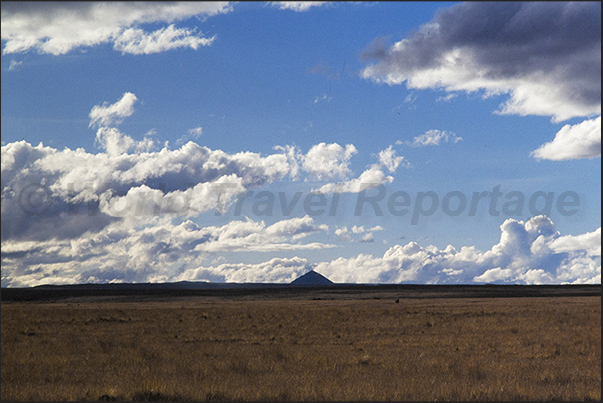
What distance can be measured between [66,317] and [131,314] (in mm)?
5068

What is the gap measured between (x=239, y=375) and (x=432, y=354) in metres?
8.84

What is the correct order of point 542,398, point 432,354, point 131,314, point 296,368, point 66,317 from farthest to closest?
point 131,314
point 66,317
point 432,354
point 296,368
point 542,398

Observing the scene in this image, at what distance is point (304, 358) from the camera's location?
68.8ft

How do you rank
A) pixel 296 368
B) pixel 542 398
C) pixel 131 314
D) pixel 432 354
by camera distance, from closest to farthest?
pixel 542 398 < pixel 296 368 < pixel 432 354 < pixel 131 314

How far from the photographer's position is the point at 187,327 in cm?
3419

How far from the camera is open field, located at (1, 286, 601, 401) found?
14.5m

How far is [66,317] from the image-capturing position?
137 feet

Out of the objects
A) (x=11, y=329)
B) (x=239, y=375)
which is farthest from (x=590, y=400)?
(x=11, y=329)

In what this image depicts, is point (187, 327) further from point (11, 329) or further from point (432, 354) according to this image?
point (432, 354)

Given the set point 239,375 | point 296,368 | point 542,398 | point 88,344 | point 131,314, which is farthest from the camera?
point 131,314

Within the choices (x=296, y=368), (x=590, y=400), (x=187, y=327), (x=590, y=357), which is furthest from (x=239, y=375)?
(x=187, y=327)

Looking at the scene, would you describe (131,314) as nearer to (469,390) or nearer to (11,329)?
(11,329)

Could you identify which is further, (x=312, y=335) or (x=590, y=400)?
(x=312, y=335)

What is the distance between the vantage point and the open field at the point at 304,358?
14523 mm
